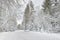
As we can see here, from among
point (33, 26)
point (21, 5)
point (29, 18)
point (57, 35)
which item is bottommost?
point (57, 35)

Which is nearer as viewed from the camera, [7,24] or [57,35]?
[57,35]

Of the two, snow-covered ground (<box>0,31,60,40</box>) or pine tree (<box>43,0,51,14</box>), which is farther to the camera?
pine tree (<box>43,0,51,14</box>)

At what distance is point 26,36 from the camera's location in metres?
2.41

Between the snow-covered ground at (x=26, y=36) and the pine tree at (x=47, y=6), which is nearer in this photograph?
the snow-covered ground at (x=26, y=36)

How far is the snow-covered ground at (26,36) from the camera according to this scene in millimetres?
2291

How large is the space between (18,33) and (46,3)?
820 mm

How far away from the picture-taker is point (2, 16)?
8.72 feet

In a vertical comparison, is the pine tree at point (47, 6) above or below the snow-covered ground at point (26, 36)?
above

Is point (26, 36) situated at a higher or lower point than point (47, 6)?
lower

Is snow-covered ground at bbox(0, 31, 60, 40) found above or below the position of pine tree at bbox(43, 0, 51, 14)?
below

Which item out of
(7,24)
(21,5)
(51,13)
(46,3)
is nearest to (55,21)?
(51,13)

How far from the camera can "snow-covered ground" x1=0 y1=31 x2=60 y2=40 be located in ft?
7.52

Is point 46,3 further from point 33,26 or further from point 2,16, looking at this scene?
point 2,16

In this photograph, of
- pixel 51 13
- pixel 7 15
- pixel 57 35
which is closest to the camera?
pixel 57 35
